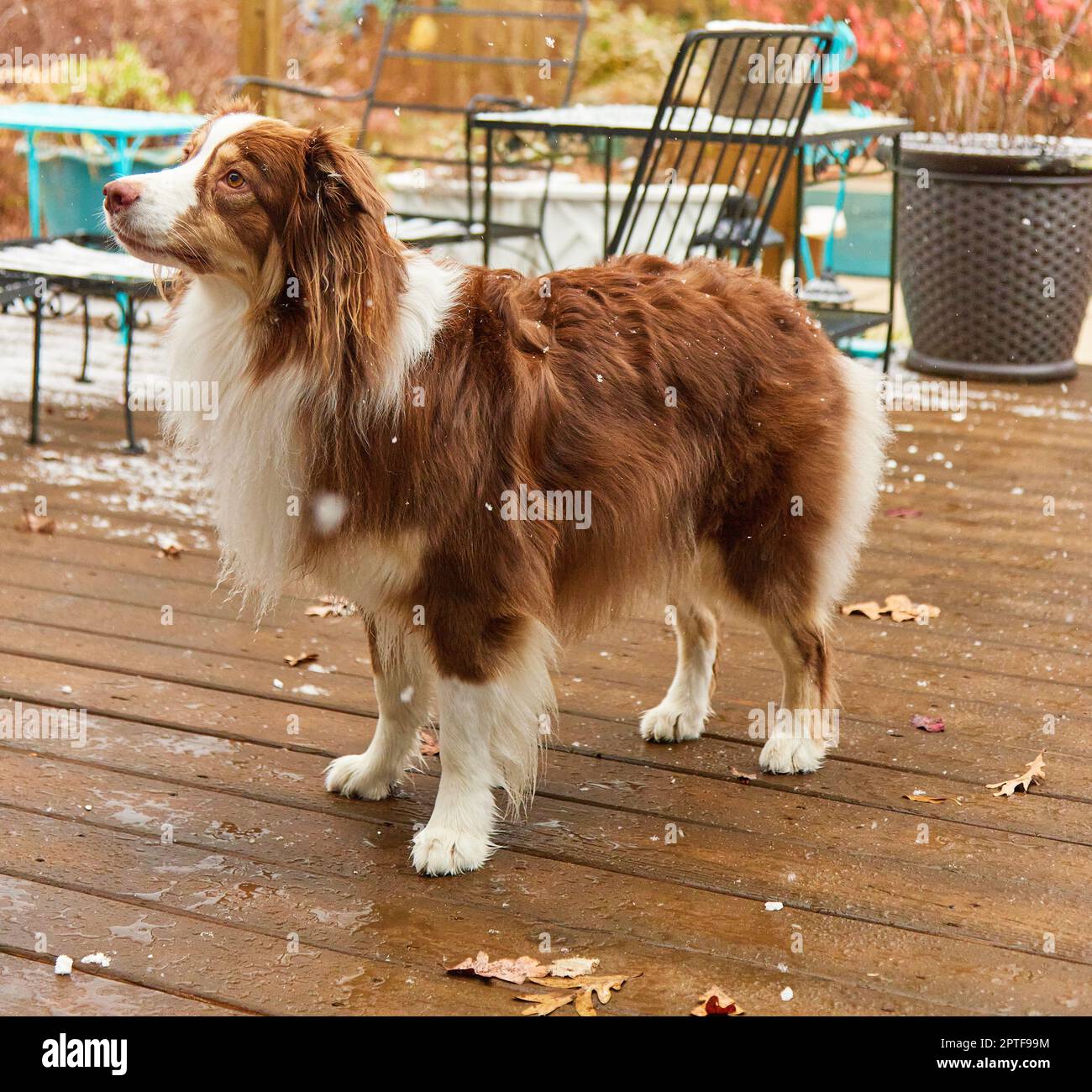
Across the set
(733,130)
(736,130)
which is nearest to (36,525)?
(733,130)

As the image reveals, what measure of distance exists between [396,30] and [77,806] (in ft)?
26.7

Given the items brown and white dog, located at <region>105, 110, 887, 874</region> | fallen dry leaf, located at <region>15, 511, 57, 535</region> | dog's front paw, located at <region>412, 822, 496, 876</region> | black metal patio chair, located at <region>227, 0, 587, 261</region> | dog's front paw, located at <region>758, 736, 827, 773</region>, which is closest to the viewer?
brown and white dog, located at <region>105, 110, 887, 874</region>

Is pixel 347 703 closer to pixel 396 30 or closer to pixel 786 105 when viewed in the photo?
pixel 786 105

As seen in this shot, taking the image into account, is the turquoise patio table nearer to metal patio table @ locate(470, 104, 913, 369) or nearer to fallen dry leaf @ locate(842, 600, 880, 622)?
metal patio table @ locate(470, 104, 913, 369)

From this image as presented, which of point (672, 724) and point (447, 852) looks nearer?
point (447, 852)

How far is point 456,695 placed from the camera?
2.54 m

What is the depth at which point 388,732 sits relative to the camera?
279cm

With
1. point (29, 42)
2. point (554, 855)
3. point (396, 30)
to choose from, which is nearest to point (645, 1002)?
point (554, 855)

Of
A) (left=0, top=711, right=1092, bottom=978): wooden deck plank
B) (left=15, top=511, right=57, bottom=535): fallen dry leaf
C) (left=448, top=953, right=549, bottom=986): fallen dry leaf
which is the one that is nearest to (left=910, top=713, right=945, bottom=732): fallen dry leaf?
(left=0, top=711, right=1092, bottom=978): wooden deck plank

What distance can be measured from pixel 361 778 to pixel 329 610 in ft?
3.50

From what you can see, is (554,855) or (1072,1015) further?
(554,855)

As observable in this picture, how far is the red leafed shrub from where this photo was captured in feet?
21.4

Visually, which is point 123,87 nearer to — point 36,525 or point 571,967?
point 36,525

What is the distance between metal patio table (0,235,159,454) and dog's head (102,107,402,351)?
2.29 metres
